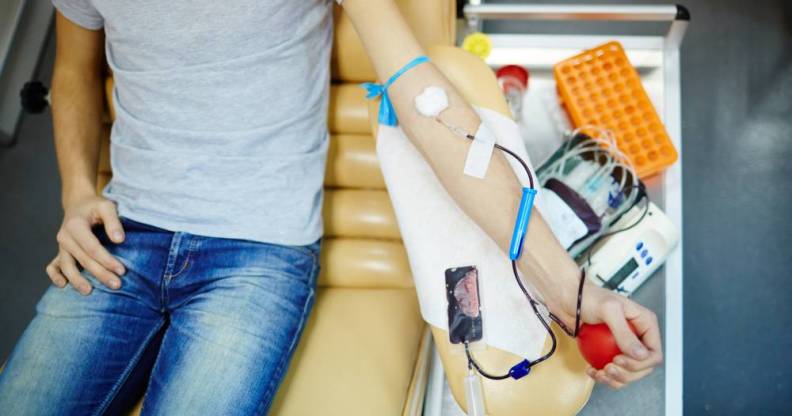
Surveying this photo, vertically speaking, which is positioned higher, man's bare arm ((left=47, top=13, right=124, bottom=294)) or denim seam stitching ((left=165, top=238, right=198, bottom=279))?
man's bare arm ((left=47, top=13, right=124, bottom=294))

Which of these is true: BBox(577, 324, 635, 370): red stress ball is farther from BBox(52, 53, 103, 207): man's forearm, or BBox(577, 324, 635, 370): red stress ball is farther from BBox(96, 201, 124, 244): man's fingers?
BBox(52, 53, 103, 207): man's forearm

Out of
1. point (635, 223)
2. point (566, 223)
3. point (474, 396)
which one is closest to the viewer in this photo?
point (474, 396)

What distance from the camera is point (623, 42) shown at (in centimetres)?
152

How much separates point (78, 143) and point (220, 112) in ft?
1.13

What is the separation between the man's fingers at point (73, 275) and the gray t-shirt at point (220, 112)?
0.44 ft

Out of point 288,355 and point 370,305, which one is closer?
point 288,355

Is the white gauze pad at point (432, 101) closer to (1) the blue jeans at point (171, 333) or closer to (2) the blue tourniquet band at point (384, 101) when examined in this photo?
(2) the blue tourniquet band at point (384, 101)

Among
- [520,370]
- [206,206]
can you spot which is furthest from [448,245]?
[206,206]

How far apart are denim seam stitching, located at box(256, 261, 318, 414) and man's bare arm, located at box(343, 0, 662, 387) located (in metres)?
0.34

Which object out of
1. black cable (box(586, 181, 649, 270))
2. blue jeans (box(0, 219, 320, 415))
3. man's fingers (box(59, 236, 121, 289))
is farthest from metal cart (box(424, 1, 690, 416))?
man's fingers (box(59, 236, 121, 289))

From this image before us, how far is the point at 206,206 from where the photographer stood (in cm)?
105

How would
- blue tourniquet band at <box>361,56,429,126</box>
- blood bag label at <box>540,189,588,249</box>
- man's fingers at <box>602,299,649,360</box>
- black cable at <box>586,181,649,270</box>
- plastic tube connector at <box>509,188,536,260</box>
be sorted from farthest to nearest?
1. black cable at <box>586,181,649,270</box>
2. blood bag label at <box>540,189,588,249</box>
3. blue tourniquet band at <box>361,56,429,126</box>
4. plastic tube connector at <box>509,188,536,260</box>
5. man's fingers at <box>602,299,649,360</box>

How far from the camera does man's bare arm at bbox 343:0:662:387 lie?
81cm

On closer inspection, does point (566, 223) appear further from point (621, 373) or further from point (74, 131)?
point (74, 131)
